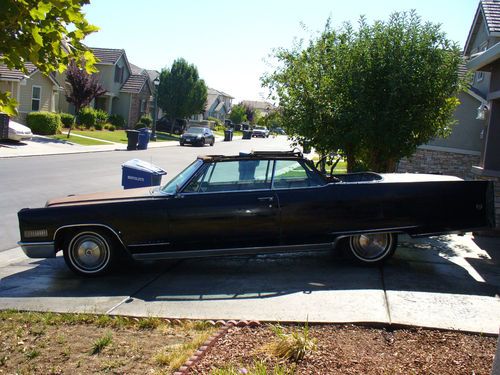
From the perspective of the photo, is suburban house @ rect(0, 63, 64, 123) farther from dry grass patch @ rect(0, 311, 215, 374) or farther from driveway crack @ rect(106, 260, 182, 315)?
dry grass patch @ rect(0, 311, 215, 374)

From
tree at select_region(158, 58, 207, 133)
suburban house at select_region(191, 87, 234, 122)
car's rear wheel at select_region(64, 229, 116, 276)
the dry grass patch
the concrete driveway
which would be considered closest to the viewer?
the dry grass patch

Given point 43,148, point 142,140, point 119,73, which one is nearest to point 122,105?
point 119,73

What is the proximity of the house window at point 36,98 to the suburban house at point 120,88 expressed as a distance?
28.1 ft

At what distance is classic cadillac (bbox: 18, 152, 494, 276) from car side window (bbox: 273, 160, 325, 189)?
1cm

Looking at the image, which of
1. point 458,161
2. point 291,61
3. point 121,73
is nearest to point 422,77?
point 291,61

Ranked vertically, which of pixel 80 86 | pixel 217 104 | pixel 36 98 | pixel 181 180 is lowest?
pixel 181 180

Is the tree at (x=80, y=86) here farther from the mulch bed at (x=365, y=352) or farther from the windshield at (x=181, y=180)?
the mulch bed at (x=365, y=352)

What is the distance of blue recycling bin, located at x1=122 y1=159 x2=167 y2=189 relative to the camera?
9.70m

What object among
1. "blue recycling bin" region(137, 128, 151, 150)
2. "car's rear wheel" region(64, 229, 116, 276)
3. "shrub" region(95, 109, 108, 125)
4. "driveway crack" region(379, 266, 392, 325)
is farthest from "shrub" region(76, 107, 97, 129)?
"driveway crack" region(379, 266, 392, 325)

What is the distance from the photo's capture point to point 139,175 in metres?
9.78

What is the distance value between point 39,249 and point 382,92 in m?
6.23

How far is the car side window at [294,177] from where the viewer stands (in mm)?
6997

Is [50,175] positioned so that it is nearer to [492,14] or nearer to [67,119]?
[492,14]

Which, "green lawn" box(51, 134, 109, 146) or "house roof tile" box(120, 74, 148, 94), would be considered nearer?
"green lawn" box(51, 134, 109, 146)
